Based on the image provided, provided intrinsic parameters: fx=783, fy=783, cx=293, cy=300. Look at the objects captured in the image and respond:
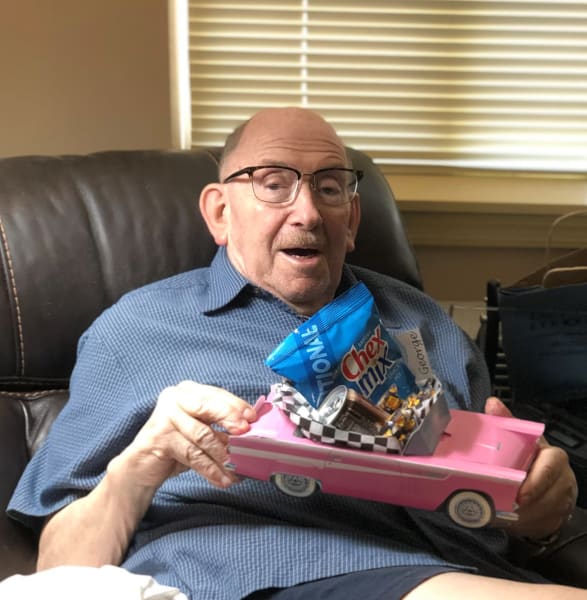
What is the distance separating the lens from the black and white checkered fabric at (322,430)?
A: 0.88 metres

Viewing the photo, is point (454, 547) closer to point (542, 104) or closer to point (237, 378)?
point (237, 378)

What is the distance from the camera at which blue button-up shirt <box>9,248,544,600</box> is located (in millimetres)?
1005

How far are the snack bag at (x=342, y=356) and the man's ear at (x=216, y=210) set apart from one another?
423 mm

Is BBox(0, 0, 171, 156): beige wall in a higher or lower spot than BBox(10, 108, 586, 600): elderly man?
higher

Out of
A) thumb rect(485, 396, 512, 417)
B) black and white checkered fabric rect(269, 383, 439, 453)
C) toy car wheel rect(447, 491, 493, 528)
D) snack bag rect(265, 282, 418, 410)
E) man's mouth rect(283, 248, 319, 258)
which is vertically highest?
man's mouth rect(283, 248, 319, 258)

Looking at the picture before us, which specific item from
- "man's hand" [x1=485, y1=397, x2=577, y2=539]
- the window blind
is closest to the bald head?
"man's hand" [x1=485, y1=397, x2=577, y2=539]

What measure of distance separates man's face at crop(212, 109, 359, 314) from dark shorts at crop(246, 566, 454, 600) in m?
0.42

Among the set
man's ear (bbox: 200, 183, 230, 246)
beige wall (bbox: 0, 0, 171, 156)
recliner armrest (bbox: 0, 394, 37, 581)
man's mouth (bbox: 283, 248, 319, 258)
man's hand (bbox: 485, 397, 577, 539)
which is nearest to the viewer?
man's hand (bbox: 485, 397, 577, 539)

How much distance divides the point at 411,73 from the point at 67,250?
3.83ft

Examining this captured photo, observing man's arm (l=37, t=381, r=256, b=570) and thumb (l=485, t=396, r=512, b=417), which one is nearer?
man's arm (l=37, t=381, r=256, b=570)

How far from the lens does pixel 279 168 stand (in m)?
1.24

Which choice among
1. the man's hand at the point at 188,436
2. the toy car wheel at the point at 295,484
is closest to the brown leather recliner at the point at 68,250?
the man's hand at the point at 188,436

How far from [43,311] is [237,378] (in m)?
0.40

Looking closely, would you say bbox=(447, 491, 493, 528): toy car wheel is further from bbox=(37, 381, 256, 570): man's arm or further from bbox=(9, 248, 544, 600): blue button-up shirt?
bbox=(37, 381, 256, 570): man's arm
